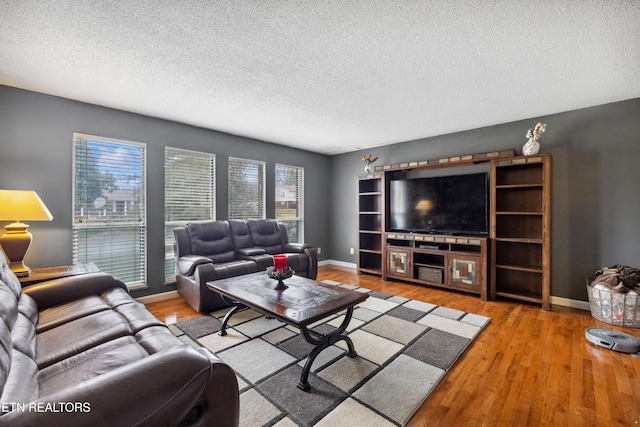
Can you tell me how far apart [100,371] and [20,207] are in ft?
7.06

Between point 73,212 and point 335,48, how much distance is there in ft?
10.8

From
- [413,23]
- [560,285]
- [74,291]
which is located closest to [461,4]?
[413,23]

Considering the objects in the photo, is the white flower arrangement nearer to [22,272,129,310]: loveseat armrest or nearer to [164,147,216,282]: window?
[164,147,216,282]: window

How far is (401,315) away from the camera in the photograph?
309cm

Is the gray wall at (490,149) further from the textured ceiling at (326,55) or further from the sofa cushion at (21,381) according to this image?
the sofa cushion at (21,381)

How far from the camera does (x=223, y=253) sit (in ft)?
12.7

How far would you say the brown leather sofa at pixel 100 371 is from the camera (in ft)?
2.70

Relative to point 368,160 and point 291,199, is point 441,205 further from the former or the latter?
point 291,199

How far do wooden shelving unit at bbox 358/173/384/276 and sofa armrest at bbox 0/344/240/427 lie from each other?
414 centimetres

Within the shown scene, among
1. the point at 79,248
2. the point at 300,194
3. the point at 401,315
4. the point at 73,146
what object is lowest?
the point at 401,315

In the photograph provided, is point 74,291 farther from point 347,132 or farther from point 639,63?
point 639,63

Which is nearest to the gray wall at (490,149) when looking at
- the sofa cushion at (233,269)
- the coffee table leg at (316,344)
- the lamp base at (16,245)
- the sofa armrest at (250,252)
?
the lamp base at (16,245)

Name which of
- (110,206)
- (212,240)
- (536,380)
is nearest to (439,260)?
(536,380)

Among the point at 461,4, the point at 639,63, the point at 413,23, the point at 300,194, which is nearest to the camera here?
the point at 461,4
